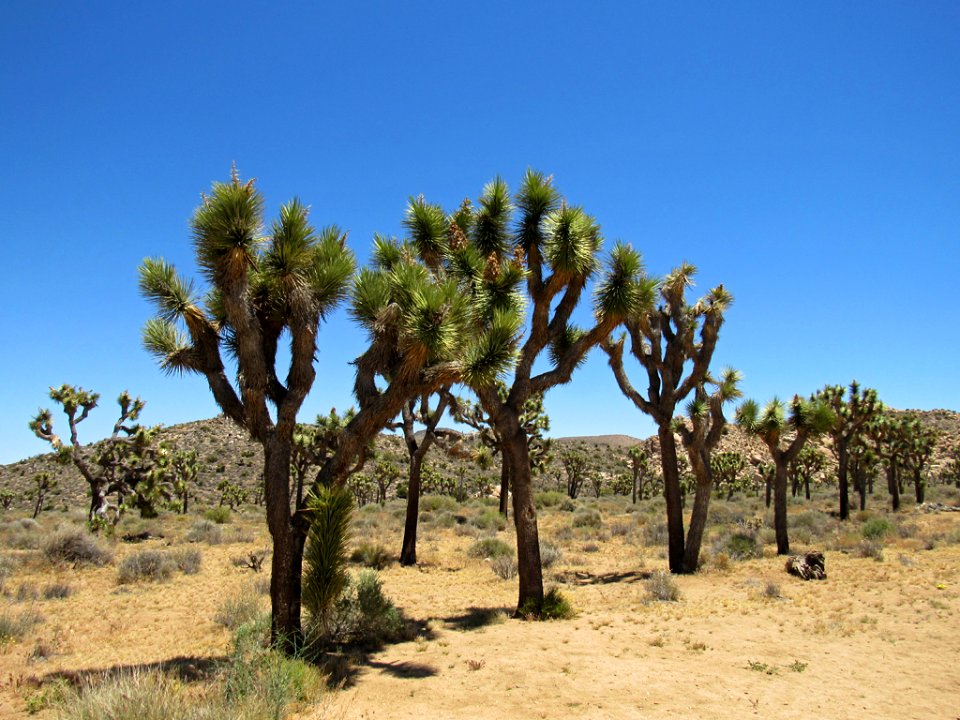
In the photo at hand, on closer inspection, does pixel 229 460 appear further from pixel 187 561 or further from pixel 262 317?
pixel 262 317

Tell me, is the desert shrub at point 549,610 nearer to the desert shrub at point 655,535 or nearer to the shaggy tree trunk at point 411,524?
the shaggy tree trunk at point 411,524

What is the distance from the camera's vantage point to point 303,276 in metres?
8.41

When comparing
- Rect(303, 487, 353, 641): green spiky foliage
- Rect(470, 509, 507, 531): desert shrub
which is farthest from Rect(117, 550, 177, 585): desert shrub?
Rect(470, 509, 507, 531): desert shrub

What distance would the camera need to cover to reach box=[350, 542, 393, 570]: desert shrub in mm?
17577

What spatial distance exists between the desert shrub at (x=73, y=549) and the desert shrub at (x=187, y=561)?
196 cm

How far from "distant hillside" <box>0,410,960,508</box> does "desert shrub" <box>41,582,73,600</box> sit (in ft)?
85.0

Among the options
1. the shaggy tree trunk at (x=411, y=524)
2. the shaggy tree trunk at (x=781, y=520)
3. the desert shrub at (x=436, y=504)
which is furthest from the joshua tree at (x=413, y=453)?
the desert shrub at (x=436, y=504)

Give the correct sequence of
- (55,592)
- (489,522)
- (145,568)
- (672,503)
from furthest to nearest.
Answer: (489,522) → (672,503) → (145,568) → (55,592)

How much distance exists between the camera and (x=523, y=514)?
38.4 ft

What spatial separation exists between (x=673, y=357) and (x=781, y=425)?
5.57 metres

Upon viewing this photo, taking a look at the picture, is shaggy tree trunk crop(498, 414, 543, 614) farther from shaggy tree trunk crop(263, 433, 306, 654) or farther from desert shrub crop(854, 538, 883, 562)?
desert shrub crop(854, 538, 883, 562)

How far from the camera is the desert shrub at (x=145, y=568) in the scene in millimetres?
14906

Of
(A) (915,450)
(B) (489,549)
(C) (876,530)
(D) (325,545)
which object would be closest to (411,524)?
(B) (489,549)

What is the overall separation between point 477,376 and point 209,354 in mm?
3898
